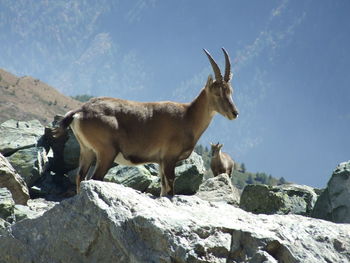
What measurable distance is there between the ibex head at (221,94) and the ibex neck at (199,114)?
14 cm

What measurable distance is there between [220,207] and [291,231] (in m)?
1.40

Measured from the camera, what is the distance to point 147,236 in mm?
7043

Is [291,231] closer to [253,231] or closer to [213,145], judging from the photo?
[253,231]

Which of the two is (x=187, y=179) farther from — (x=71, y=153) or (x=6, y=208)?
(x=6, y=208)

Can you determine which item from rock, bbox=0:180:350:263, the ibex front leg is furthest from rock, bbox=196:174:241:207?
rock, bbox=0:180:350:263

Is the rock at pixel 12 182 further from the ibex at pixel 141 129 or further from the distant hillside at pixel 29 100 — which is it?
the distant hillside at pixel 29 100

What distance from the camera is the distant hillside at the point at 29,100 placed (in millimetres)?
106875

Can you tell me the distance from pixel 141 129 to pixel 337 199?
4124 mm

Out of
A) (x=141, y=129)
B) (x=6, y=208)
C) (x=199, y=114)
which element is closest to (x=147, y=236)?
(x=6, y=208)

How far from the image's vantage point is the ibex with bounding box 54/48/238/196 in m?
11.5

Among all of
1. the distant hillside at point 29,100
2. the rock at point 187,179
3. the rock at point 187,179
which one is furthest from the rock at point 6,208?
the distant hillside at point 29,100

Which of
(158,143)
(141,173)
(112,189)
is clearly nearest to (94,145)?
(158,143)

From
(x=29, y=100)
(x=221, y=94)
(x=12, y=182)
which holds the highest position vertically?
(x=29, y=100)

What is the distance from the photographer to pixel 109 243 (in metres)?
7.20
